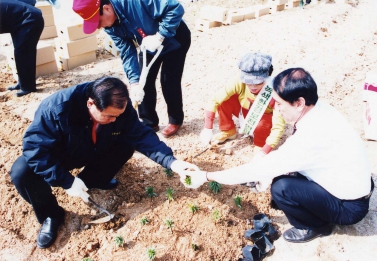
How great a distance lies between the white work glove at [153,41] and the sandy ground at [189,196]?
1158 mm

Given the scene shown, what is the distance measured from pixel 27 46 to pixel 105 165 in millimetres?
2755

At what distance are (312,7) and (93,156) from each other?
7357 mm

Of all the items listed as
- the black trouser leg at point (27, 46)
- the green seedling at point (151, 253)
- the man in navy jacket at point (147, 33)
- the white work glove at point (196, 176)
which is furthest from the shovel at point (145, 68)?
the black trouser leg at point (27, 46)

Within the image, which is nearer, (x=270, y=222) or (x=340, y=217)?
(x=340, y=217)

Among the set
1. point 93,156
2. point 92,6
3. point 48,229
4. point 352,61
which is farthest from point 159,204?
point 352,61

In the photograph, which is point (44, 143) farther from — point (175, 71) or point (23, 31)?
point (23, 31)

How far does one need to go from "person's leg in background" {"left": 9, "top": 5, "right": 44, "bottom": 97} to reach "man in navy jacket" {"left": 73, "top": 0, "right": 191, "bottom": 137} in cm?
184

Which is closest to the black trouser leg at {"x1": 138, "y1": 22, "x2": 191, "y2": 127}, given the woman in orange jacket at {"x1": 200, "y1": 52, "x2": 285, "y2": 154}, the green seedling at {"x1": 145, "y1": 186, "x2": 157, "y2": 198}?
the woman in orange jacket at {"x1": 200, "y1": 52, "x2": 285, "y2": 154}

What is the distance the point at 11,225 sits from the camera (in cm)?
292

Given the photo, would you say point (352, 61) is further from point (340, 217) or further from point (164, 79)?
point (340, 217)

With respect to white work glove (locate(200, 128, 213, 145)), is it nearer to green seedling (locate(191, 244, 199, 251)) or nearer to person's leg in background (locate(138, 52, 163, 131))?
person's leg in background (locate(138, 52, 163, 131))

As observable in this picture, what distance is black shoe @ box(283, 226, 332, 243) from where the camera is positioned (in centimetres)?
Answer: 269

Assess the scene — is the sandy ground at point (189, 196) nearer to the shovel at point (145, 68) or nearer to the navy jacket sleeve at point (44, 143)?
the navy jacket sleeve at point (44, 143)

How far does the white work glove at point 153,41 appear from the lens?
319 cm
